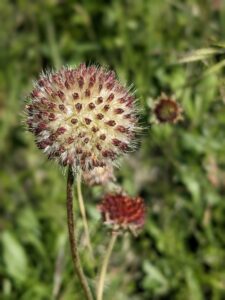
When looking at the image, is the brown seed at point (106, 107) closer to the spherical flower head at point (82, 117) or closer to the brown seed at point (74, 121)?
the spherical flower head at point (82, 117)

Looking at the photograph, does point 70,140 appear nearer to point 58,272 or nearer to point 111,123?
point 111,123

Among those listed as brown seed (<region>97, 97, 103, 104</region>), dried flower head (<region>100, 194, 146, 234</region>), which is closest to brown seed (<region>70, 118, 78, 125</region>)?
brown seed (<region>97, 97, 103, 104</region>)

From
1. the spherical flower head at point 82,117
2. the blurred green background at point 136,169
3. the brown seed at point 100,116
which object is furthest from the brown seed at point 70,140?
the blurred green background at point 136,169

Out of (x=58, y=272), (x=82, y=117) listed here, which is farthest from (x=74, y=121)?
(x=58, y=272)

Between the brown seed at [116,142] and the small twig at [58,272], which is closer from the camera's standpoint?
the brown seed at [116,142]

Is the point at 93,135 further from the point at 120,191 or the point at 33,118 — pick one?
the point at 120,191

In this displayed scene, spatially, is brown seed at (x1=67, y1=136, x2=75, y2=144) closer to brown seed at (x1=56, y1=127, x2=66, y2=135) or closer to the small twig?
brown seed at (x1=56, y1=127, x2=66, y2=135)
